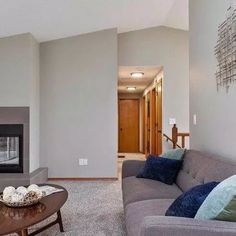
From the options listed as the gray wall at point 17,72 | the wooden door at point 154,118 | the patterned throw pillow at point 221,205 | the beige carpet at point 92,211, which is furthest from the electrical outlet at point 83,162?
the patterned throw pillow at point 221,205

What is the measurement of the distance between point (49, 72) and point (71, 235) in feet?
10.9

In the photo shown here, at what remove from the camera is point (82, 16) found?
440 centimetres

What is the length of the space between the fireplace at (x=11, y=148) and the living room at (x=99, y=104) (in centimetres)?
2

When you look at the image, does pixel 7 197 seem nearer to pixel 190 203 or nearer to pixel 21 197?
pixel 21 197

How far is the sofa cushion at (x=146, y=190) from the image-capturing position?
2395 millimetres

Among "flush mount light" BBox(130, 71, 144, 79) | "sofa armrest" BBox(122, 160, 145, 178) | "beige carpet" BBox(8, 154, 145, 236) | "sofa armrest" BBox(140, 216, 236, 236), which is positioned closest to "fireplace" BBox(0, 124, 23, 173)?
"beige carpet" BBox(8, 154, 145, 236)

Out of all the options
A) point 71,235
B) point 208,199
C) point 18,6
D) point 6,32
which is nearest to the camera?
point 208,199

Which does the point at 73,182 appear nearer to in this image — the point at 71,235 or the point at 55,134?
the point at 55,134

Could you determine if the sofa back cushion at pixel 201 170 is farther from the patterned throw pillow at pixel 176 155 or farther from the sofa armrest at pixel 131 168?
the sofa armrest at pixel 131 168

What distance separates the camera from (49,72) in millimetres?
5203

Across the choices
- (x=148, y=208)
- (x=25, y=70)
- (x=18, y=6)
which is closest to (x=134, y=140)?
(x=25, y=70)

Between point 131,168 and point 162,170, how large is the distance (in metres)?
0.52

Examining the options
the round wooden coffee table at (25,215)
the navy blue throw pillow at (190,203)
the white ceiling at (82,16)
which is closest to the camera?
the navy blue throw pillow at (190,203)

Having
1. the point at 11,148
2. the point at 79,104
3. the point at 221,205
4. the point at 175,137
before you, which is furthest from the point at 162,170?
the point at 11,148
